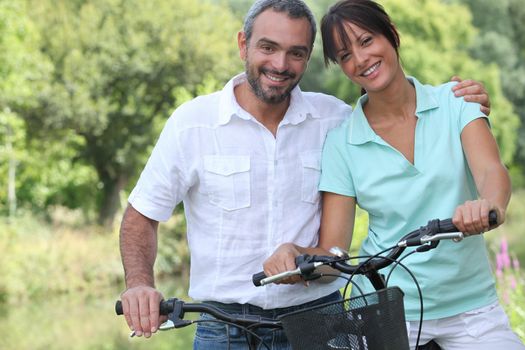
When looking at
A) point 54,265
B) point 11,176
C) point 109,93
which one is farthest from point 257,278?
point 109,93

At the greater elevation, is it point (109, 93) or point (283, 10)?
point (109, 93)

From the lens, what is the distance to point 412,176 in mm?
3150

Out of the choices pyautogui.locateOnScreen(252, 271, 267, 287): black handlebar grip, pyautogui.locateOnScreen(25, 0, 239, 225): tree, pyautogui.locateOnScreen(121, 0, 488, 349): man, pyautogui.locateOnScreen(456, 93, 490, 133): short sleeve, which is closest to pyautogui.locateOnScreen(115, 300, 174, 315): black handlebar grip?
pyautogui.locateOnScreen(252, 271, 267, 287): black handlebar grip

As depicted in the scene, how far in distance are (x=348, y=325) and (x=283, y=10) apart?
1.32 metres

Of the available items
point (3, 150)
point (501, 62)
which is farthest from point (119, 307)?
point (501, 62)

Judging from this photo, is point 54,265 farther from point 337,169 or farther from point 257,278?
point 257,278

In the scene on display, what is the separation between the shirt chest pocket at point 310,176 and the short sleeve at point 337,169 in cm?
4

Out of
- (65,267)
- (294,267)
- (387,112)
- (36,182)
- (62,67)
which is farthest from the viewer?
(36,182)

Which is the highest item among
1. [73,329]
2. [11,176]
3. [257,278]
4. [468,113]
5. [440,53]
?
[440,53]

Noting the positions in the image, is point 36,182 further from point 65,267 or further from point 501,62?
point 501,62

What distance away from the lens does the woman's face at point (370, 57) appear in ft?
10.7

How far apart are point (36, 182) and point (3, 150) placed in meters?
4.23

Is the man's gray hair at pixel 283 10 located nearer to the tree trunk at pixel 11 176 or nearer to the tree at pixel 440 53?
the tree trunk at pixel 11 176

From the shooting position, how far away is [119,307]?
289 cm
